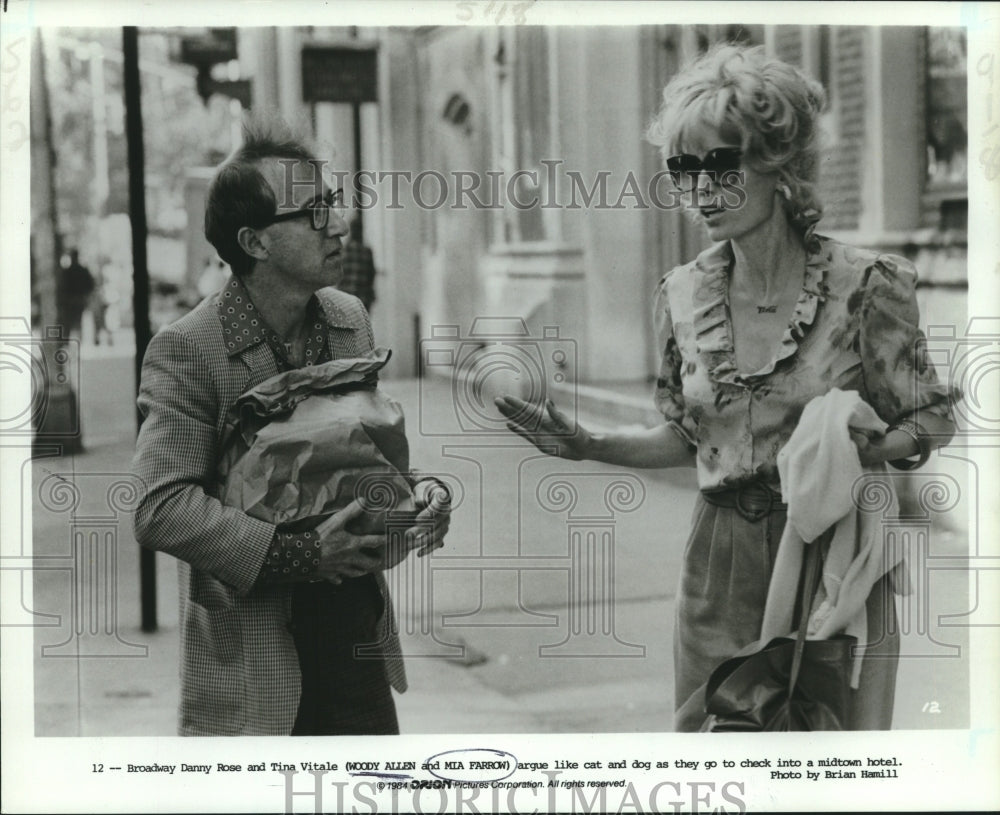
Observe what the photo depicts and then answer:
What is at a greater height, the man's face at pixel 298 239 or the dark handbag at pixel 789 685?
the man's face at pixel 298 239

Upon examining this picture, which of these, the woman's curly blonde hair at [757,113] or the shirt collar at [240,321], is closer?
the shirt collar at [240,321]

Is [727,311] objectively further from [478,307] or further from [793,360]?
[478,307]

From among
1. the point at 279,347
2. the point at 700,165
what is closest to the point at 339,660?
the point at 279,347

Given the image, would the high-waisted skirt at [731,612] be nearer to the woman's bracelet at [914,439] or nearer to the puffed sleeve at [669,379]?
the puffed sleeve at [669,379]

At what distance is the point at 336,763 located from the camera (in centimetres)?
403

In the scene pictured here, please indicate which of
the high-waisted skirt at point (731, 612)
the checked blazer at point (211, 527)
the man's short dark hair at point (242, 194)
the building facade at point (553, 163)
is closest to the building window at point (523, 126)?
the building facade at point (553, 163)

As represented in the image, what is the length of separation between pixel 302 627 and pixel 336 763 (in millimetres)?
577

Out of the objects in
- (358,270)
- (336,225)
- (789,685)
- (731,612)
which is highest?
(336,225)

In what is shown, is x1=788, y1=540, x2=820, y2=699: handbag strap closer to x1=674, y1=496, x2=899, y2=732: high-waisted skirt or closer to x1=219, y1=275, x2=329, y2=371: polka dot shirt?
x1=674, y1=496, x2=899, y2=732: high-waisted skirt

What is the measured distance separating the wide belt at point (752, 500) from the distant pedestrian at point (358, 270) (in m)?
1.25

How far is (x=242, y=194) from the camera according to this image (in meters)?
3.76

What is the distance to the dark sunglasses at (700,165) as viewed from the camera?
3.86 meters

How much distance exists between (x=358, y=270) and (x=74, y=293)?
92cm

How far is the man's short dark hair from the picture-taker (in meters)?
3.76
